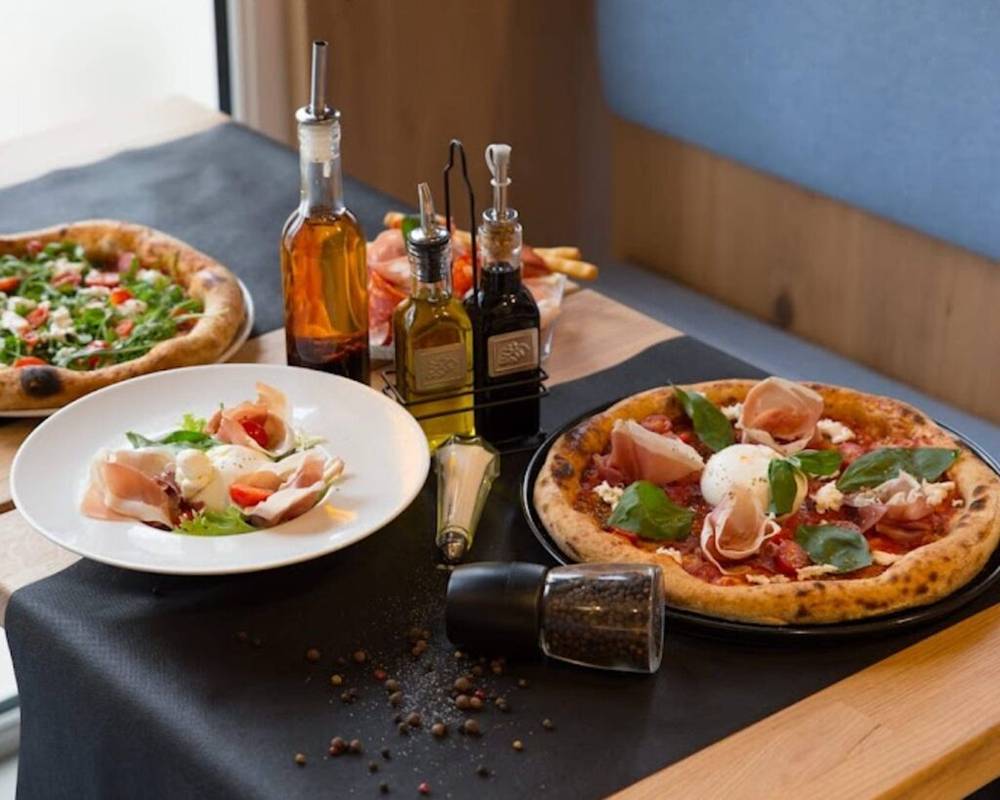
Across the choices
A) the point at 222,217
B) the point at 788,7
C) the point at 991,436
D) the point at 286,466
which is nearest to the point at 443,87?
the point at 788,7

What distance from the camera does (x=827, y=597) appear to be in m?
1.29

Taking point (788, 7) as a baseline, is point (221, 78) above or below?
below

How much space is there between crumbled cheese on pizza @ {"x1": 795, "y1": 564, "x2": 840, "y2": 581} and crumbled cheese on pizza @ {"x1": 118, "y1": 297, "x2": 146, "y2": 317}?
0.91 meters

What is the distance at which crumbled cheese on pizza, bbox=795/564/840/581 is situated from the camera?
4.41 feet

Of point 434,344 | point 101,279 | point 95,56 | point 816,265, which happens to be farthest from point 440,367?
point 95,56

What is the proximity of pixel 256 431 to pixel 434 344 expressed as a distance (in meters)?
0.20

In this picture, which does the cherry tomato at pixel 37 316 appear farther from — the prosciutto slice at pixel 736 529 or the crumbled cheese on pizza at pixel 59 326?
the prosciutto slice at pixel 736 529

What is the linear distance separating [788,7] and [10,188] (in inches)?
51.0

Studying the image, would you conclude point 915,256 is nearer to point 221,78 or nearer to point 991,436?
point 991,436

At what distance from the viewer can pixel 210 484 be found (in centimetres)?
140

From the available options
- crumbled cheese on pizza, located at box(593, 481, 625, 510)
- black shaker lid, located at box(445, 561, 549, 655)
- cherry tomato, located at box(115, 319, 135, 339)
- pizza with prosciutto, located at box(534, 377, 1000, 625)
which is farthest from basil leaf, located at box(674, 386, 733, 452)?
cherry tomato, located at box(115, 319, 135, 339)

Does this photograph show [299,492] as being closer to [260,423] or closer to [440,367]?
[260,423]

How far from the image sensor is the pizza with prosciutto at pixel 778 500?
1.31 m

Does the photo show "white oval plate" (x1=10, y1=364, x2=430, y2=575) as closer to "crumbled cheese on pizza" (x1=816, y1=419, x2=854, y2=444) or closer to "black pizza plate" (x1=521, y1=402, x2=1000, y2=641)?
"black pizza plate" (x1=521, y1=402, x2=1000, y2=641)
